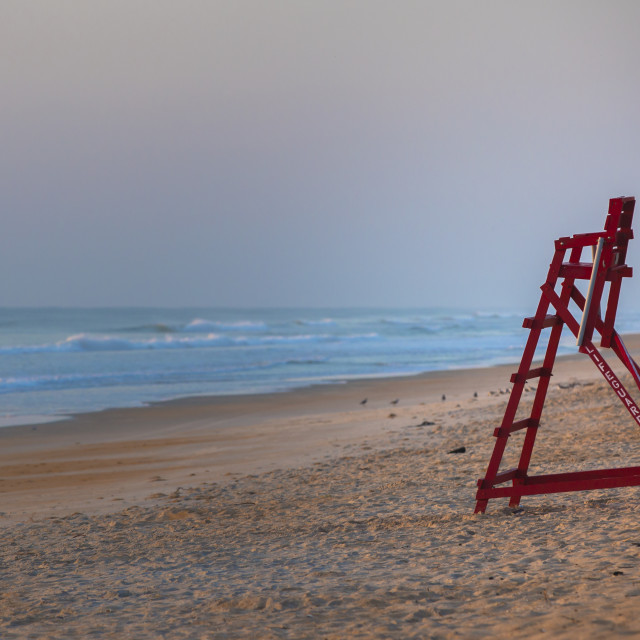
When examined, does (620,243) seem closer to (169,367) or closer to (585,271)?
(585,271)

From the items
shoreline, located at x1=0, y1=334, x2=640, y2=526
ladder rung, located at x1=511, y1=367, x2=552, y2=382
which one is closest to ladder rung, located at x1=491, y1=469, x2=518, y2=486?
ladder rung, located at x1=511, y1=367, x2=552, y2=382

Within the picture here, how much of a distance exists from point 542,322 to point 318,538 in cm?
226

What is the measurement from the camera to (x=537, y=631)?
298 cm

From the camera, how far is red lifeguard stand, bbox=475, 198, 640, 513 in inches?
185

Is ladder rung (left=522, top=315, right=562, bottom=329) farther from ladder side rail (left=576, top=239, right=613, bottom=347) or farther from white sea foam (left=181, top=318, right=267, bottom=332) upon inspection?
white sea foam (left=181, top=318, right=267, bottom=332)

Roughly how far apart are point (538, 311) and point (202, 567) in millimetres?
2921

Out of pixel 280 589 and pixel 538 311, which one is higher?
pixel 538 311

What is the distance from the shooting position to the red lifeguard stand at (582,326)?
15.4ft

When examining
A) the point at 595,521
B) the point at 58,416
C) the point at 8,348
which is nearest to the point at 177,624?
the point at 595,521

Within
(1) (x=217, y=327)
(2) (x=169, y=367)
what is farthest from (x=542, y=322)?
(1) (x=217, y=327)

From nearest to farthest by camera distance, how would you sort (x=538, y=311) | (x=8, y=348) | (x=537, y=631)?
(x=537, y=631) < (x=538, y=311) < (x=8, y=348)

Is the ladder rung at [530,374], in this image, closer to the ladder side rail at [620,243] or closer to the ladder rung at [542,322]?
the ladder rung at [542,322]

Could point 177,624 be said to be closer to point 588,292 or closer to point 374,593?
point 374,593

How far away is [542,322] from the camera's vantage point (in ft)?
16.4
